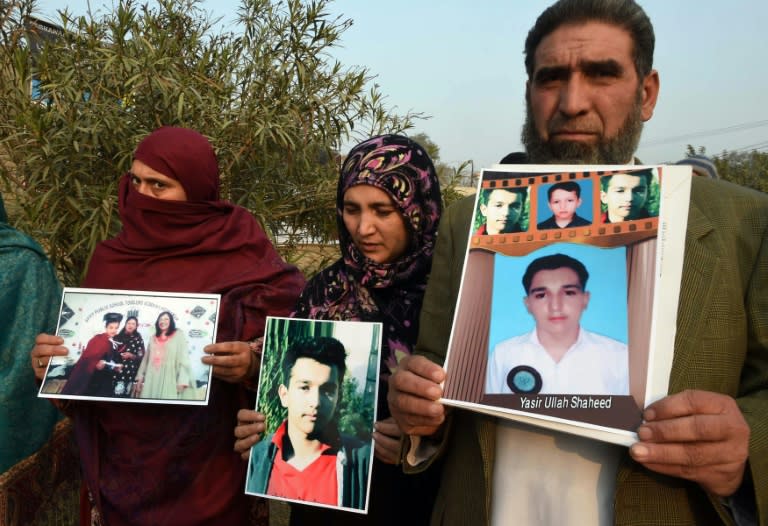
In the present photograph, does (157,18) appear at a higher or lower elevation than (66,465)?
higher

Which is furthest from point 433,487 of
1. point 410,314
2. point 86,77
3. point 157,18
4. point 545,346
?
point 157,18

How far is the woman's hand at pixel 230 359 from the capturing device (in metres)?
1.83

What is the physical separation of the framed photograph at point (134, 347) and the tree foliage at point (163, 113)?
6.36 ft

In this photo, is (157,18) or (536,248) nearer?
(536,248)

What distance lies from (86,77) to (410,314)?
11.0ft

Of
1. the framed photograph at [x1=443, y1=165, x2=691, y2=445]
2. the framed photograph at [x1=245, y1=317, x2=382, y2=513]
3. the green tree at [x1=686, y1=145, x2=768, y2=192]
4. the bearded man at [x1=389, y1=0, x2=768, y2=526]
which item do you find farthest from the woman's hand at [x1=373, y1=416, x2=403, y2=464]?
the green tree at [x1=686, y1=145, x2=768, y2=192]

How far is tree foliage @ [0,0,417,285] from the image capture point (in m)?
A: 3.78

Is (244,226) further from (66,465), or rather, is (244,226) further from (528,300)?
(528,300)

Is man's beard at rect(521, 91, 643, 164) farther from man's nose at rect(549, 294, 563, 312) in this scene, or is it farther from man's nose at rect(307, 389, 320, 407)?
man's nose at rect(307, 389, 320, 407)

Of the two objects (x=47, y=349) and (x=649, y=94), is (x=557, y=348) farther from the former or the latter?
(x=47, y=349)

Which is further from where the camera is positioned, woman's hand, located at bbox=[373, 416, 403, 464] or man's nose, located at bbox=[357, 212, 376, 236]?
man's nose, located at bbox=[357, 212, 376, 236]

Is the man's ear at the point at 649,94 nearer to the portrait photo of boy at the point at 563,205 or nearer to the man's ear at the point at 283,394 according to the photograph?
the portrait photo of boy at the point at 563,205

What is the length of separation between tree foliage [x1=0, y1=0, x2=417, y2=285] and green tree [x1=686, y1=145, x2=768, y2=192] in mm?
17447

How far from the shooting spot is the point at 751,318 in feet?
3.44
